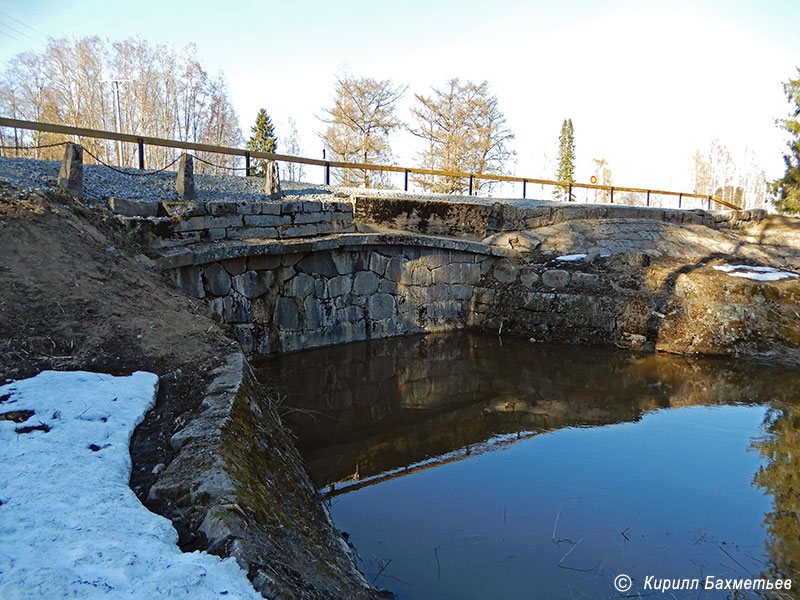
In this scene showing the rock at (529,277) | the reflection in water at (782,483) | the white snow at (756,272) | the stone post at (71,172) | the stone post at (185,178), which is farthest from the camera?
the rock at (529,277)

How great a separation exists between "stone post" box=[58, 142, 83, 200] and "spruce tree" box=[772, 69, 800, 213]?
2301 centimetres

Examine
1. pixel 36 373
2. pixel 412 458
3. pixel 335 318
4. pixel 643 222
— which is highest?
pixel 643 222

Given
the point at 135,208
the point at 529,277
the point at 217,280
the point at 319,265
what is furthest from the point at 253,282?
the point at 529,277

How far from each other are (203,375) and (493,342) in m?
7.15

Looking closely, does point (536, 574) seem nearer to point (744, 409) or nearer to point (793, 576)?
point (793, 576)

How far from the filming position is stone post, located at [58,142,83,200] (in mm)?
7520

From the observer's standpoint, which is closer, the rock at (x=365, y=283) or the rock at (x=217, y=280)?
the rock at (x=217, y=280)

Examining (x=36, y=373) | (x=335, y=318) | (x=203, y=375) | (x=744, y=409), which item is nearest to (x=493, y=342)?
(x=335, y=318)

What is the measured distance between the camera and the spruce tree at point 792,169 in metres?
20.2

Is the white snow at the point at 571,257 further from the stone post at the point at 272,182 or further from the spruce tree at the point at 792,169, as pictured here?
the spruce tree at the point at 792,169

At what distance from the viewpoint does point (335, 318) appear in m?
10.2

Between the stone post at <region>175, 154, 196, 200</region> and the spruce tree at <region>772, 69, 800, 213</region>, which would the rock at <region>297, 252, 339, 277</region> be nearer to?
the stone post at <region>175, 154, 196, 200</region>

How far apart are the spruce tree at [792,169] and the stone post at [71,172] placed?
75.5 feet

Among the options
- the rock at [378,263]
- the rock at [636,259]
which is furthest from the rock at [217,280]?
the rock at [636,259]
